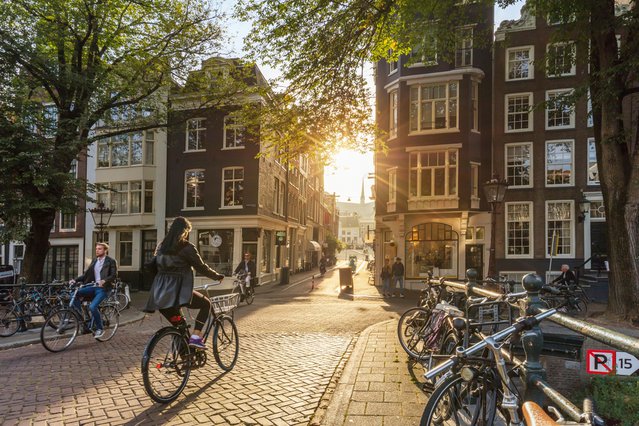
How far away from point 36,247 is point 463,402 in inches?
631

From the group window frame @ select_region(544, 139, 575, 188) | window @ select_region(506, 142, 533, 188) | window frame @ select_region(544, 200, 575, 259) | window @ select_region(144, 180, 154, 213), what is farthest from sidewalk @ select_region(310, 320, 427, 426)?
window @ select_region(144, 180, 154, 213)

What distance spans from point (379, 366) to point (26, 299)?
28.6 feet

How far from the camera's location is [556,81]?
917 inches

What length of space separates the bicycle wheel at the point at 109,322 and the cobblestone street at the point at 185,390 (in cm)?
21

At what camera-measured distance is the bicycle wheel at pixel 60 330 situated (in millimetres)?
7559

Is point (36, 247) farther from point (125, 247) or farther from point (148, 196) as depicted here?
point (125, 247)

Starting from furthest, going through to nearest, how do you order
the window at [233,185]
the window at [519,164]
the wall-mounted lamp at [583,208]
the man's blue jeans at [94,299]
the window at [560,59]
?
1. the window at [233,185]
2. the window at [519,164]
3. the wall-mounted lamp at [583,208]
4. the window at [560,59]
5. the man's blue jeans at [94,299]

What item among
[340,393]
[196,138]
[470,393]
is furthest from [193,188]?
[470,393]

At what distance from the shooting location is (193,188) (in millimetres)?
26750

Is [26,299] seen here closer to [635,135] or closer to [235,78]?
[235,78]

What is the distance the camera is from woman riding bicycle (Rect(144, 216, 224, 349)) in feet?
16.8

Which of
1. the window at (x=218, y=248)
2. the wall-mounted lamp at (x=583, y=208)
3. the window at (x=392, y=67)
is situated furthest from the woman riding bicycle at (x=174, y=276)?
the wall-mounted lamp at (x=583, y=208)

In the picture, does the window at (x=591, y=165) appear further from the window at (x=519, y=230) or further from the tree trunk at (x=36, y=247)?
the tree trunk at (x=36, y=247)

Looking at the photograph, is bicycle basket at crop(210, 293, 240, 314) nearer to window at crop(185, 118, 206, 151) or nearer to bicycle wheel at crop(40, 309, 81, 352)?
bicycle wheel at crop(40, 309, 81, 352)
